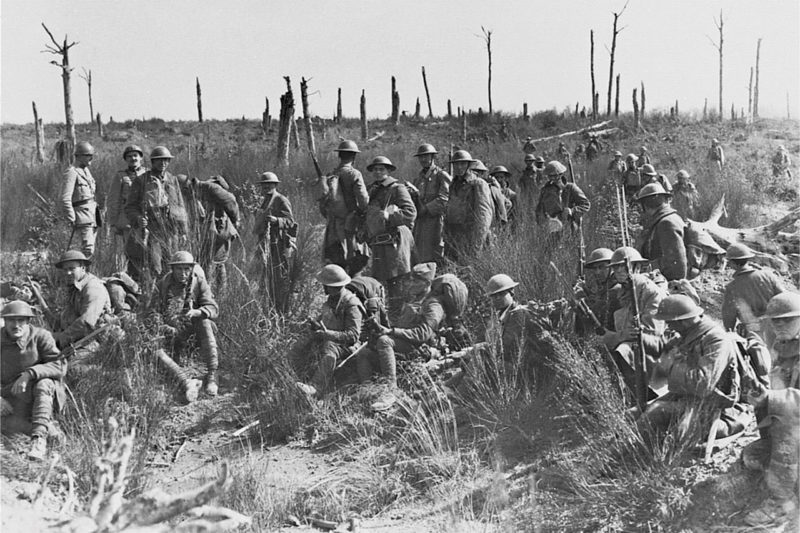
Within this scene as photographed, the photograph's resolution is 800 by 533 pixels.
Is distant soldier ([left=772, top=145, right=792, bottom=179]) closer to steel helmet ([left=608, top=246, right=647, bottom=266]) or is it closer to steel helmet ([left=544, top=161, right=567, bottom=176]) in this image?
steel helmet ([left=544, top=161, right=567, bottom=176])

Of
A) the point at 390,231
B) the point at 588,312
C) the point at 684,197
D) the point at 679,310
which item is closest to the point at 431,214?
the point at 390,231

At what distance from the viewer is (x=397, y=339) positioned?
22.3 feet

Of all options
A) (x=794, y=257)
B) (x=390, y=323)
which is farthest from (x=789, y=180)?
(x=390, y=323)

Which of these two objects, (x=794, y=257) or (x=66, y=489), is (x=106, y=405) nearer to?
(x=66, y=489)

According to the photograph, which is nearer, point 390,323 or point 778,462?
point 778,462

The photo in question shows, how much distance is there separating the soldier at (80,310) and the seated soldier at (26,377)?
0.42m

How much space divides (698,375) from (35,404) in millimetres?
4646

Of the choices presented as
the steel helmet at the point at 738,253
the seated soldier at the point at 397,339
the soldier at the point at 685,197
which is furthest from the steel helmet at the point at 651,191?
the soldier at the point at 685,197

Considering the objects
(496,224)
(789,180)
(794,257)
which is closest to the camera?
(496,224)

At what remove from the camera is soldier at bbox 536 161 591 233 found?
30.4ft

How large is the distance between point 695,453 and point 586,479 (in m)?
0.68

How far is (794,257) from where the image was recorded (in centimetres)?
985

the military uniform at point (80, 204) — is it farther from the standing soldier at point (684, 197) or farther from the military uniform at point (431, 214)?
the standing soldier at point (684, 197)

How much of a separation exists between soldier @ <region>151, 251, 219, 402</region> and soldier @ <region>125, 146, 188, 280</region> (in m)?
0.60
